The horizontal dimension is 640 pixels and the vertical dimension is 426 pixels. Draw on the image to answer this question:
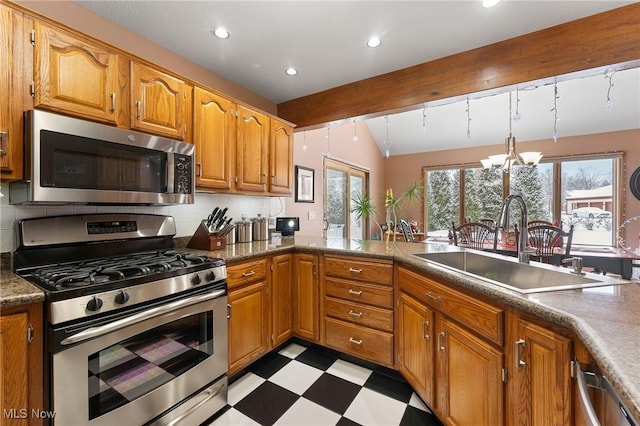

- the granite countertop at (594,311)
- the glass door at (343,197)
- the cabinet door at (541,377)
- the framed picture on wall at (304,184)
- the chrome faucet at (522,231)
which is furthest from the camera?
the glass door at (343,197)

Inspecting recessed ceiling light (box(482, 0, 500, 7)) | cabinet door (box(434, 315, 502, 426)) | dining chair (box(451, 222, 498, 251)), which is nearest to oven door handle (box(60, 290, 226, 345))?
cabinet door (box(434, 315, 502, 426))

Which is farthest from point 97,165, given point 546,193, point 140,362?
point 546,193

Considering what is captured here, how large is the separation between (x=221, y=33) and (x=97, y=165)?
1.23 metres

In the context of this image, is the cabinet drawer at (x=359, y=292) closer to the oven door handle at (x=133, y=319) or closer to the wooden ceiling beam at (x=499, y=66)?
the oven door handle at (x=133, y=319)

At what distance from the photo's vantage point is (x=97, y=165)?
1479 millimetres

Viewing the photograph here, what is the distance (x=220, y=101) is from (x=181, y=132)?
456 millimetres

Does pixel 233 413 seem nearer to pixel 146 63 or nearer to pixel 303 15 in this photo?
pixel 146 63

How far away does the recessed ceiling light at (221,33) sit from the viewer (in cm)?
193

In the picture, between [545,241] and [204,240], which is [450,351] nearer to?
[204,240]

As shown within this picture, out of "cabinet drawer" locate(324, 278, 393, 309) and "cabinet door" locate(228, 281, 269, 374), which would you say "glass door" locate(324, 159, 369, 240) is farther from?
"cabinet door" locate(228, 281, 269, 374)

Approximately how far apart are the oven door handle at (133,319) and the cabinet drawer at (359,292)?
2.99ft

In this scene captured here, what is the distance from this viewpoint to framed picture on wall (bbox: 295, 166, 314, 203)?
3.61m

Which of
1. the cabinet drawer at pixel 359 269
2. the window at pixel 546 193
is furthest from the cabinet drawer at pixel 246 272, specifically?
the window at pixel 546 193

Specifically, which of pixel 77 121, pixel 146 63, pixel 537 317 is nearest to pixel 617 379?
pixel 537 317
